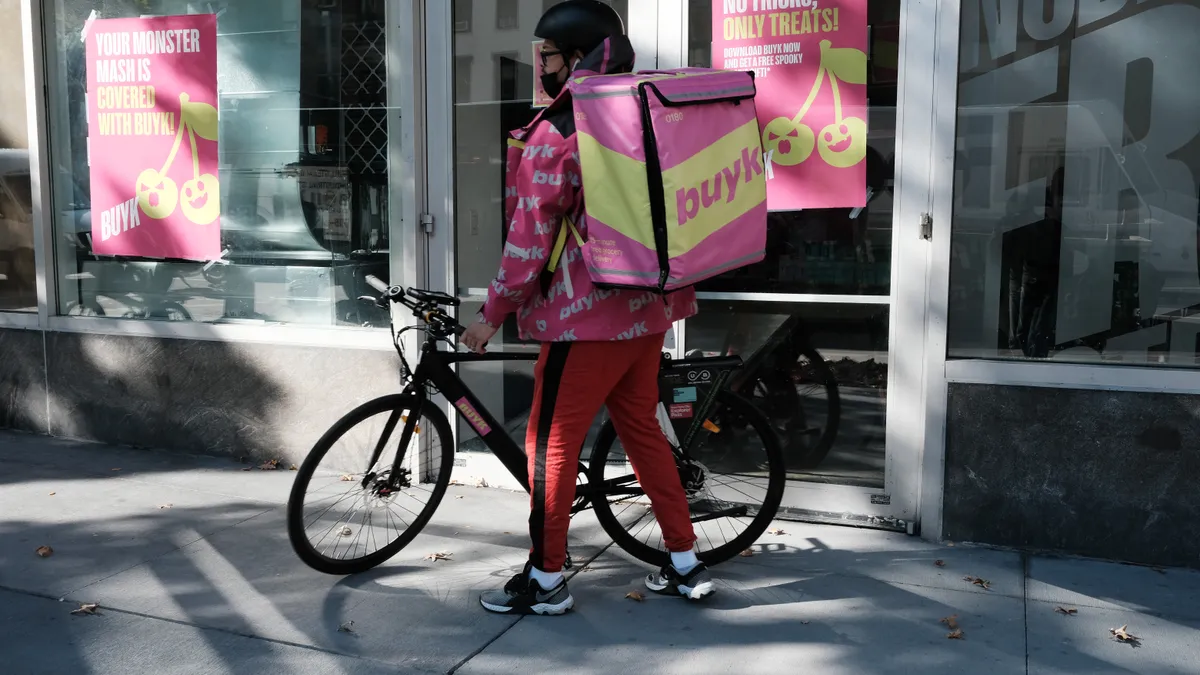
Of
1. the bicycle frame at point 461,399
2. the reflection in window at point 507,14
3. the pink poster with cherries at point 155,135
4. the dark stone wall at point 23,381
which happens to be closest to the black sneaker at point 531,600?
the bicycle frame at point 461,399

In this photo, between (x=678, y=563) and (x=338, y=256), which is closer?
(x=678, y=563)

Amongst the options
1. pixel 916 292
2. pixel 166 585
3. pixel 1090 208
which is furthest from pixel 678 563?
pixel 1090 208

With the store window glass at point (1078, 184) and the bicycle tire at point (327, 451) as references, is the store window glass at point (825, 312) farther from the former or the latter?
the bicycle tire at point (327, 451)

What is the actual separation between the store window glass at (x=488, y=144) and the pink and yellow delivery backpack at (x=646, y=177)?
1.88 m

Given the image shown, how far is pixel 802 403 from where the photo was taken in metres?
5.07

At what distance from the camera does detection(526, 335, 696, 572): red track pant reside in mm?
3788

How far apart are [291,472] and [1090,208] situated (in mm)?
4102

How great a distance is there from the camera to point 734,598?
4.10m

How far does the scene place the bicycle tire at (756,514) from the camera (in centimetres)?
436

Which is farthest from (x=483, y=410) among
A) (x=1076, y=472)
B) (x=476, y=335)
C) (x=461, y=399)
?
(x=1076, y=472)

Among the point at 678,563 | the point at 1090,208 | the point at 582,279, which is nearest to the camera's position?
the point at 582,279

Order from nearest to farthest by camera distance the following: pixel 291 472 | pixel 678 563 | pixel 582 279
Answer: pixel 582 279, pixel 678 563, pixel 291 472

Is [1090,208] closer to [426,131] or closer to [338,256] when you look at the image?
[426,131]

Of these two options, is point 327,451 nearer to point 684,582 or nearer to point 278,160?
point 684,582
